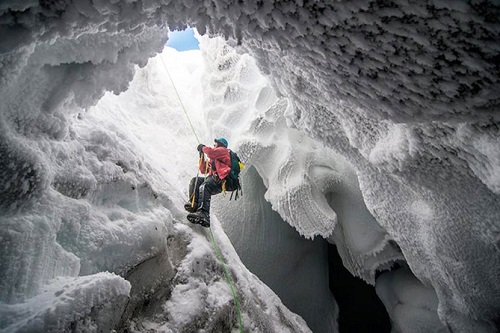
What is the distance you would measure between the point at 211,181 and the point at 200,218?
64 centimetres

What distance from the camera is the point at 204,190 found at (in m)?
3.43

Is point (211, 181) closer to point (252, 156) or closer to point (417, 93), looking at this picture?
point (252, 156)

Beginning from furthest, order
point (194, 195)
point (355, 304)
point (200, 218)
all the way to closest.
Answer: point (355, 304) < point (194, 195) < point (200, 218)

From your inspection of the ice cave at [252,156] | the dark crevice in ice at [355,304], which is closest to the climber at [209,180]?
the ice cave at [252,156]

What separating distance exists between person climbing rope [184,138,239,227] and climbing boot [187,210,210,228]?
6 centimetres

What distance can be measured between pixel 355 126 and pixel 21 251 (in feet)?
7.02

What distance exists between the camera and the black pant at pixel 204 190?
10.8 feet

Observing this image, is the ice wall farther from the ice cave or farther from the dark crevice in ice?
the dark crevice in ice

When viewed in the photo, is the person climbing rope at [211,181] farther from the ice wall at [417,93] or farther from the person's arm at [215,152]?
the ice wall at [417,93]

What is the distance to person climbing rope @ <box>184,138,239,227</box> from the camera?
3.28 m

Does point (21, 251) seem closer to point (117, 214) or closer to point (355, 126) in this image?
point (117, 214)

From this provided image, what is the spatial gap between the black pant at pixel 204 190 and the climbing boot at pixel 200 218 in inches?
3.8

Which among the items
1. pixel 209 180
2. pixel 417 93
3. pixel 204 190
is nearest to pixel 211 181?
pixel 209 180

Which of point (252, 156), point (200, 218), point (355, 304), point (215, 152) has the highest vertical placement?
point (215, 152)
